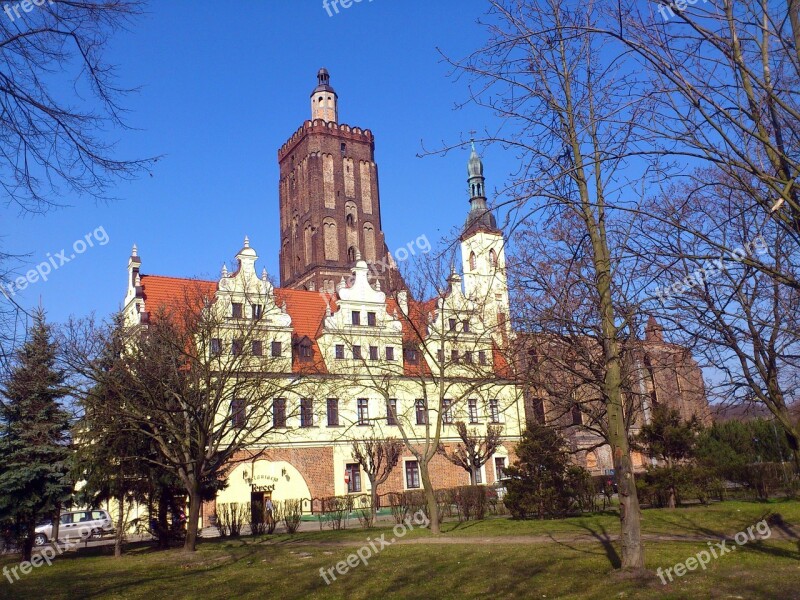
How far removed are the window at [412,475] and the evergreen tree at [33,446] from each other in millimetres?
19295

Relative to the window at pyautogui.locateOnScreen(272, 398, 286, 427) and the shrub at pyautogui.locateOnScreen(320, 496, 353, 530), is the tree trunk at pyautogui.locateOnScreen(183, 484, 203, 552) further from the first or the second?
the shrub at pyautogui.locateOnScreen(320, 496, 353, 530)

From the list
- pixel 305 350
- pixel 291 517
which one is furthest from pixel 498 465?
pixel 291 517

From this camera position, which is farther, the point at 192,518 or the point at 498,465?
the point at 498,465

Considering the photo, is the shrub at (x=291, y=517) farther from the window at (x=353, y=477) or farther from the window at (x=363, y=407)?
the window at (x=363, y=407)

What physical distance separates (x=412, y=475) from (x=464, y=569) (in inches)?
1019

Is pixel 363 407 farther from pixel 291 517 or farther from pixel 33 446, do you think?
pixel 33 446

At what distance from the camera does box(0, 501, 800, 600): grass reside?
10.0 m

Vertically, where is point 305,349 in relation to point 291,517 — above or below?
above

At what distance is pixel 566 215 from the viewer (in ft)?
37.0

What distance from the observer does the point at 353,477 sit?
3625 centimetres

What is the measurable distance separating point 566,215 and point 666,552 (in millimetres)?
6494

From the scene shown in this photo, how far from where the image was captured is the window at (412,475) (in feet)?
125

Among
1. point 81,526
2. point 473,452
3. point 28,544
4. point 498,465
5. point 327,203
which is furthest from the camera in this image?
point 327,203

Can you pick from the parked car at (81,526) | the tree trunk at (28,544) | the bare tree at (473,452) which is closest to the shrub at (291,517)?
the bare tree at (473,452)
